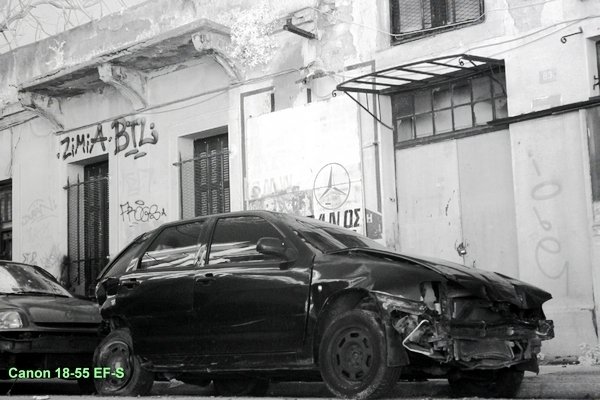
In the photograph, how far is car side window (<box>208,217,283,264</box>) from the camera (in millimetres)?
7512

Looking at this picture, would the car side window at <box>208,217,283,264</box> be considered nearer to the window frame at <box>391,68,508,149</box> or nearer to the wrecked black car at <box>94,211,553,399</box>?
the wrecked black car at <box>94,211,553,399</box>

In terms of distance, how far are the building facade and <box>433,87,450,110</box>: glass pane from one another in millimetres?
20

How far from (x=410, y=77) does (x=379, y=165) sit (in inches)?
52.2

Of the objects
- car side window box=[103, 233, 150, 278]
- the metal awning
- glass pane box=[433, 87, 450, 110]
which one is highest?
the metal awning

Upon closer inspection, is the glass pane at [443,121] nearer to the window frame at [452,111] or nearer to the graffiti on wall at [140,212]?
the window frame at [452,111]

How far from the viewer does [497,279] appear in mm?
7055

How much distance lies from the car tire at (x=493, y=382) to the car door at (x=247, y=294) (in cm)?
151

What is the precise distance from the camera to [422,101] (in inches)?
511

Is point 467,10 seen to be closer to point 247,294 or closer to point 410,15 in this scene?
point 410,15

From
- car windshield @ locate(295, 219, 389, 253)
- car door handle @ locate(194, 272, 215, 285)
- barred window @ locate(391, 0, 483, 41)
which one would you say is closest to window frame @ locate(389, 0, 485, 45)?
barred window @ locate(391, 0, 483, 41)

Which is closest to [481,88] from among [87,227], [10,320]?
[10,320]

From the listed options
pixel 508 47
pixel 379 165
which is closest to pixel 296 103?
pixel 379 165

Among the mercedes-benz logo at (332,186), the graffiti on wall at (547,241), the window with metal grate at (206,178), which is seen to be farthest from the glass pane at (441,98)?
the window with metal grate at (206,178)

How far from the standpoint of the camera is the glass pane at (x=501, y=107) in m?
12.0
